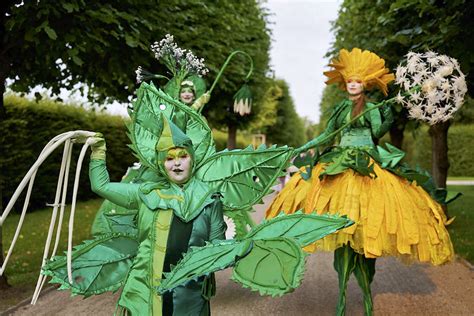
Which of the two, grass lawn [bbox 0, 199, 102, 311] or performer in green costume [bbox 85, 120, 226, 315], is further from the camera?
grass lawn [bbox 0, 199, 102, 311]

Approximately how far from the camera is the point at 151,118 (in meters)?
2.69

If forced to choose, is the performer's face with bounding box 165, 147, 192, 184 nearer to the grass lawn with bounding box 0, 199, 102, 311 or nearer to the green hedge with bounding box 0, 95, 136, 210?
the grass lawn with bounding box 0, 199, 102, 311

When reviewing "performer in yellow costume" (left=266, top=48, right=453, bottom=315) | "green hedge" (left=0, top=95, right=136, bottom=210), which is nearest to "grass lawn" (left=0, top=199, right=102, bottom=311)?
"green hedge" (left=0, top=95, right=136, bottom=210)

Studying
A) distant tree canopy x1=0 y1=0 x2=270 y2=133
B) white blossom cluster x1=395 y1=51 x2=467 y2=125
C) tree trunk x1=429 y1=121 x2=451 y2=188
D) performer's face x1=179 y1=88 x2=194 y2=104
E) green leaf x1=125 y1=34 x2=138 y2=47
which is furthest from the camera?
tree trunk x1=429 y1=121 x2=451 y2=188

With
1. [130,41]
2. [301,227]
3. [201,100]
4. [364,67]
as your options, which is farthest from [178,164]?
[130,41]

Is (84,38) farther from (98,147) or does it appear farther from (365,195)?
(365,195)

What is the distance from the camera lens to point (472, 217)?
1236 centimetres

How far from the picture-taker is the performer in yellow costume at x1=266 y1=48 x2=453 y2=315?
3982 millimetres

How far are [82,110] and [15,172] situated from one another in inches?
144

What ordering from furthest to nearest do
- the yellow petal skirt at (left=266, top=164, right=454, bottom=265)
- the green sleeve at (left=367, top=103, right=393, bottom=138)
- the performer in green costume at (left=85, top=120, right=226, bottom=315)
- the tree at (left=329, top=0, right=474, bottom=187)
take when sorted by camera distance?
the tree at (left=329, top=0, right=474, bottom=187) → the green sleeve at (left=367, top=103, right=393, bottom=138) → the yellow petal skirt at (left=266, top=164, right=454, bottom=265) → the performer in green costume at (left=85, top=120, right=226, bottom=315)

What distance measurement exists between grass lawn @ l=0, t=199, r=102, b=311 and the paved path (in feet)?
1.38

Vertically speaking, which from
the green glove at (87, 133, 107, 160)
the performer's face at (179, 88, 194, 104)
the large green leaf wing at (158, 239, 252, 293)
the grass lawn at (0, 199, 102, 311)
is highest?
the performer's face at (179, 88, 194, 104)

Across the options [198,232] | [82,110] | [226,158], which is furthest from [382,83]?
[82,110]

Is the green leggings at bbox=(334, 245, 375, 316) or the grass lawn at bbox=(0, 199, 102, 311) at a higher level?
the green leggings at bbox=(334, 245, 375, 316)
